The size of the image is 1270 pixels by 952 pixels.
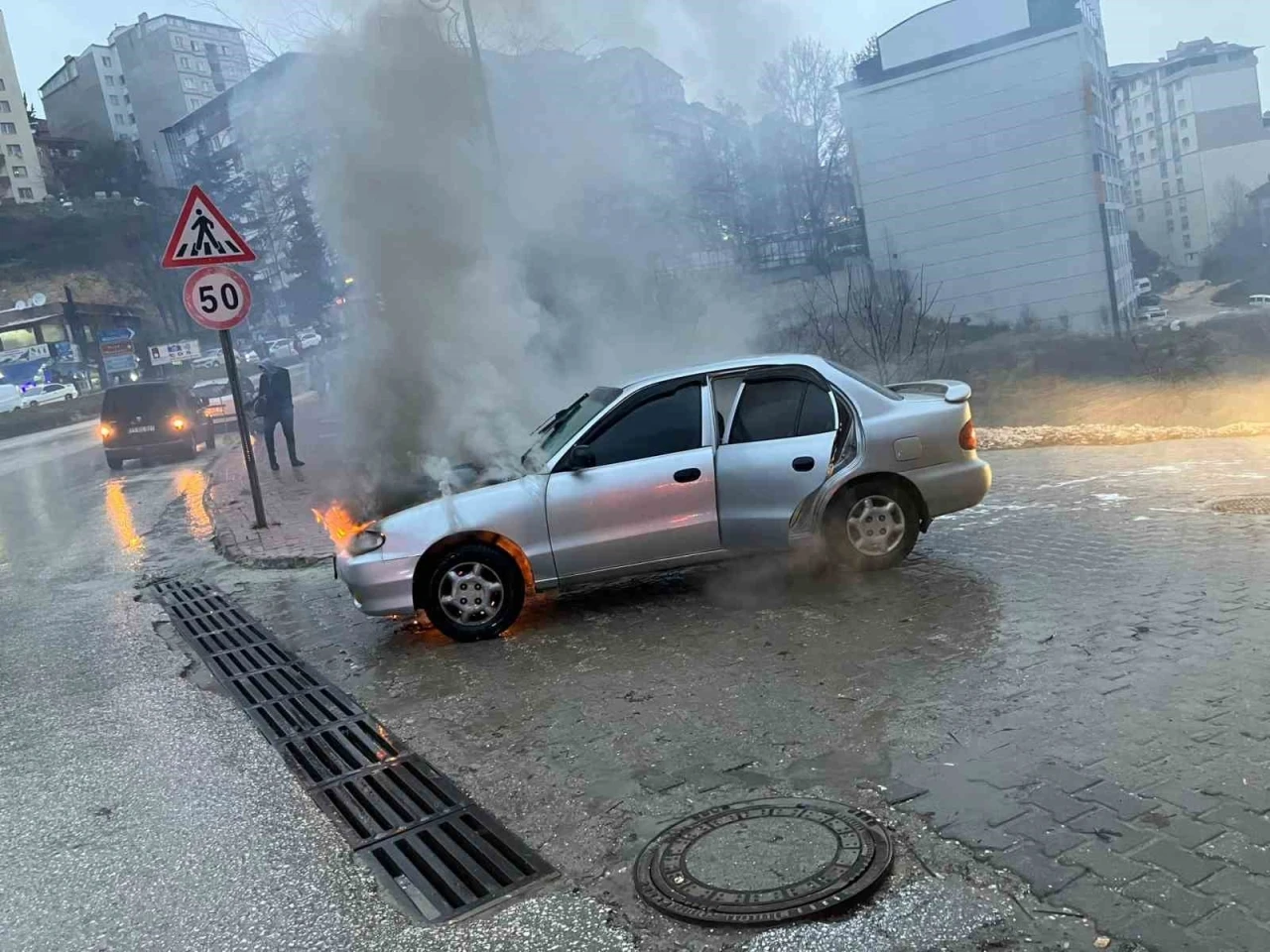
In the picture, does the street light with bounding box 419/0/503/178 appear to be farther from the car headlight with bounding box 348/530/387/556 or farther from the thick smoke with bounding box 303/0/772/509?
the car headlight with bounding box 348/530/387/556

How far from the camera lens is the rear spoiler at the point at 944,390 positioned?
5914 mm

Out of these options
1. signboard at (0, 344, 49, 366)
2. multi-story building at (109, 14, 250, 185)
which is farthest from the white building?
signboard at (0, 344, 49, 366)

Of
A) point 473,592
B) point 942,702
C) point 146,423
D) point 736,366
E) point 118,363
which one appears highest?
point 118,363

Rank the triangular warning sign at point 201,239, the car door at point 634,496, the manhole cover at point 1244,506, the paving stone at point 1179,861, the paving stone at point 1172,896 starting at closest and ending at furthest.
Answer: the paving stone at point 1172,896
the paving stone at point 1179,861
the car door at point 634,496
the manhole cover at point 1244,506
the triangular warning sign at point 201,239

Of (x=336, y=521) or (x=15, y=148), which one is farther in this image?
(x=15, y=148)

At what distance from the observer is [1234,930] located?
2297 millimetres

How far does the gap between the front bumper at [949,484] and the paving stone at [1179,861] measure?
3202mm

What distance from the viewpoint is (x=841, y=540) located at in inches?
225

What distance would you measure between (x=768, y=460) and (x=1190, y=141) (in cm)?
5746

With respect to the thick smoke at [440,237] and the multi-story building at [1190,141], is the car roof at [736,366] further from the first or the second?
the multi-story building at [1190,141]

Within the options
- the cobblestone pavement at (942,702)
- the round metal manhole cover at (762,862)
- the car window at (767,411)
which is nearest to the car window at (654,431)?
the car window at (767,411)

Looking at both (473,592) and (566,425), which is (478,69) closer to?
(566,425)

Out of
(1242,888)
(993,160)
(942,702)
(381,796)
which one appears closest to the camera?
(1242,888)

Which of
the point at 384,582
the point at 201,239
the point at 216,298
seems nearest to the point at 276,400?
the point at 216,298
